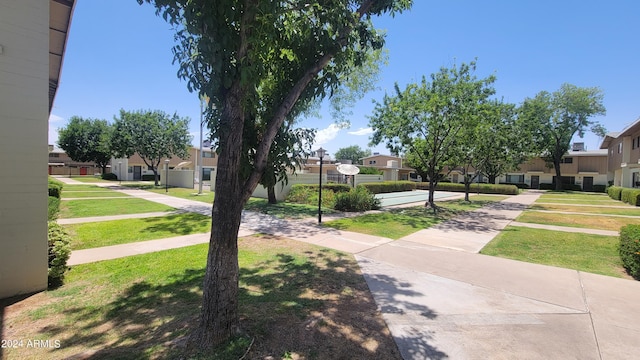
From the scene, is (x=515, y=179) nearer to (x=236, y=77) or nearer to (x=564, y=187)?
(x=564, y=187)

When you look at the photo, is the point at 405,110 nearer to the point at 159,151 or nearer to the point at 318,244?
the point at 318,244

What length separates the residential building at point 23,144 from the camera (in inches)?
158

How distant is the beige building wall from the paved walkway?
A: 2.21 metres

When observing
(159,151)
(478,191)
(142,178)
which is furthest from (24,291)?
(142,178)

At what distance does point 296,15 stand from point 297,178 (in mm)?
15135

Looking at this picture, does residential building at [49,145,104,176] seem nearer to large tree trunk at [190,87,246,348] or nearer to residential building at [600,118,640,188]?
large tree trunk at [190,87,246,348]

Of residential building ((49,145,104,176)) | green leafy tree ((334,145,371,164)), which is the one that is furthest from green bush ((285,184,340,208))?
green leafy tree ((334,145,371,164))

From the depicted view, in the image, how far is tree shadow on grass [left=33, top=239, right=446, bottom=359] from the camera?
2943 millimetres

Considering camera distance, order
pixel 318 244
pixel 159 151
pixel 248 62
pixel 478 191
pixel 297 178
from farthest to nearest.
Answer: pixel 478 191, pixel 159 151, pixel 297 178, pixel 318 244, pixel 248 62

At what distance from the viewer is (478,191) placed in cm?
3148

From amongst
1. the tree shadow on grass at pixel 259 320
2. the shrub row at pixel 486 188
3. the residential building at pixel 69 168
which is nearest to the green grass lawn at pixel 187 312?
the tree shadow on grass at pixel 259 320

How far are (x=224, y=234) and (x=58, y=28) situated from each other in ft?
20.0

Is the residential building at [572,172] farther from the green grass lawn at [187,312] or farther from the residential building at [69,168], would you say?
the residential building at [69,168]

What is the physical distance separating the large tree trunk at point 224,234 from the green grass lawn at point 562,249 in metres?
6.22
